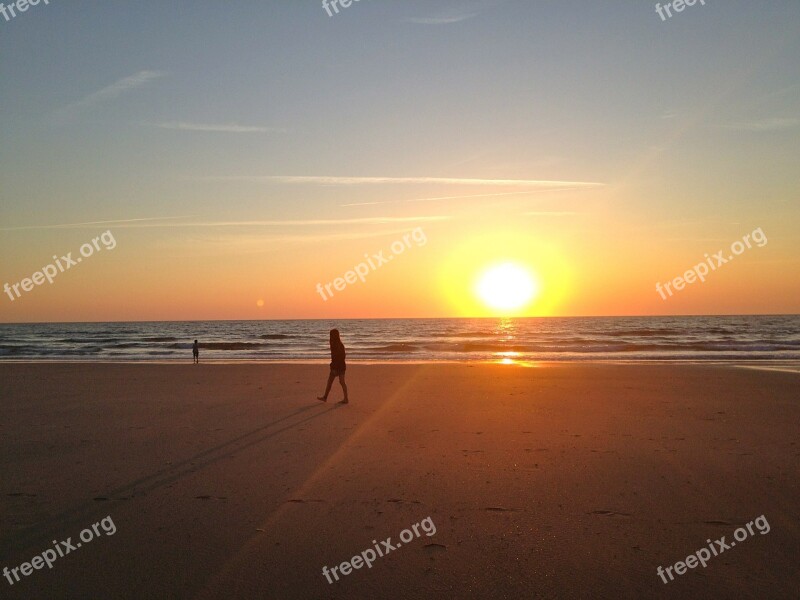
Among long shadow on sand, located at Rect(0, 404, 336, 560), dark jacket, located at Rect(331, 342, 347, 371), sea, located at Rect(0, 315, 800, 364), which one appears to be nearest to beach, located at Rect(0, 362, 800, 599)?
long shadow on sand, located at Rect(0, 404, 336, 560)

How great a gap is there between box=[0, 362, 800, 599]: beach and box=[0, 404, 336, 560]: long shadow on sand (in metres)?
0.03

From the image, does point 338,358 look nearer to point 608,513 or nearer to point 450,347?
point 608,513

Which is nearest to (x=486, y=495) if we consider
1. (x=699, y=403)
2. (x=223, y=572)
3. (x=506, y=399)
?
(x=223, y=572)

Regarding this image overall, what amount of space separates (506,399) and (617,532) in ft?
28.1

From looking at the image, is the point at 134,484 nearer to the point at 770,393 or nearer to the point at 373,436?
the point at 373,436
